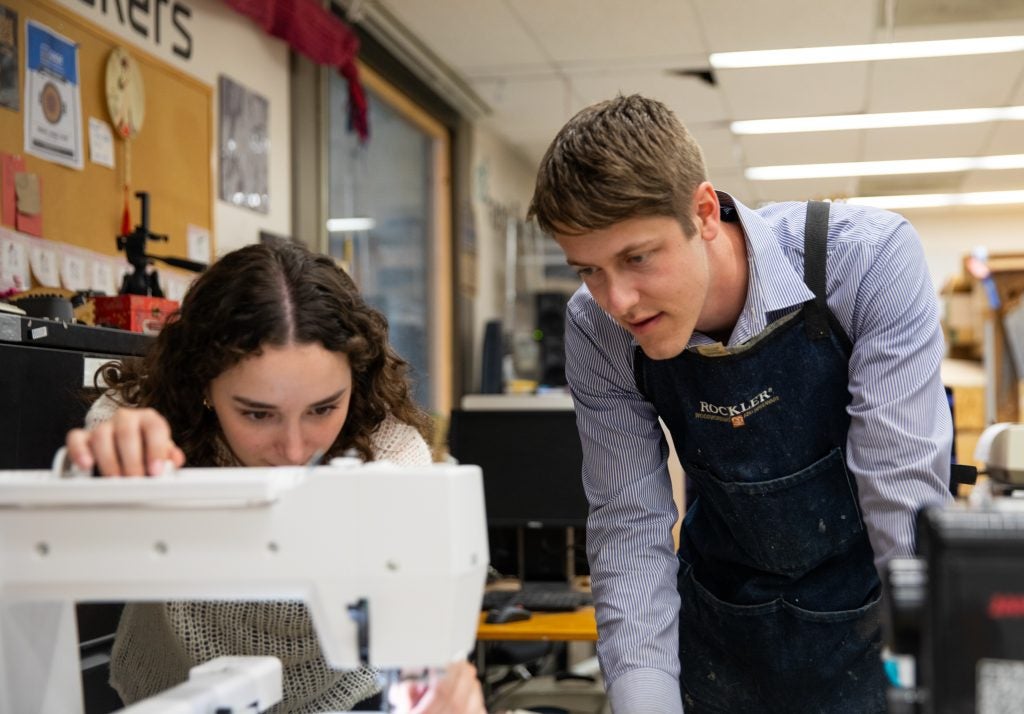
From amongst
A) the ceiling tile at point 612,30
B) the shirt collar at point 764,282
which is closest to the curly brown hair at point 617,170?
the shirt collar at point 764,282

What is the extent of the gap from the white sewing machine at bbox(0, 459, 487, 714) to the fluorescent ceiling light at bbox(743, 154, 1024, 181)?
7.20 meters

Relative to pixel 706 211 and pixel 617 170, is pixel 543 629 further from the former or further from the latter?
pixel 617 170

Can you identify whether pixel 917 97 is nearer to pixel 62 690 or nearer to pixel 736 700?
pixel 736 700

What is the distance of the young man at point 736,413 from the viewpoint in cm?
128

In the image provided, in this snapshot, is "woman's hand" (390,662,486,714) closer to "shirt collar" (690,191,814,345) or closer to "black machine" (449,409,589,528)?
"shirt collar" (690,191,814,345)

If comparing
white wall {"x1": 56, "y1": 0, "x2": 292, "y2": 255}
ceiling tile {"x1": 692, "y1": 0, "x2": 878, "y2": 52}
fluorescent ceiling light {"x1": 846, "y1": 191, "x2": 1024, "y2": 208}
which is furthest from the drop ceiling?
fluorescent ceiling light {"x1": 846, "y1": 191, "x2": 1024, "y2": 208}

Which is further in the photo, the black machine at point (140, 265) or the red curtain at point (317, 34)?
the red curtain at point (317, 34)

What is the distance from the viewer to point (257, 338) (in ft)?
4.46

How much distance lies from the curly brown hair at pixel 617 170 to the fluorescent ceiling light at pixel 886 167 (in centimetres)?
666

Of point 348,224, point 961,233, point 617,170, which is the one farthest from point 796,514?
point 961,233

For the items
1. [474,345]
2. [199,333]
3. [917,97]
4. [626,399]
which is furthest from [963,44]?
[199,333]

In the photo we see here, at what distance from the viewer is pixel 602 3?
467 centimetres

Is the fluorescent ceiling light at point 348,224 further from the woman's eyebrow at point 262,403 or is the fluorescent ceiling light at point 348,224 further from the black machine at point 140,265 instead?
the woman's eyebrow at point 262,403

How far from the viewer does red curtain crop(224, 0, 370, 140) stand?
3930 millimetres
